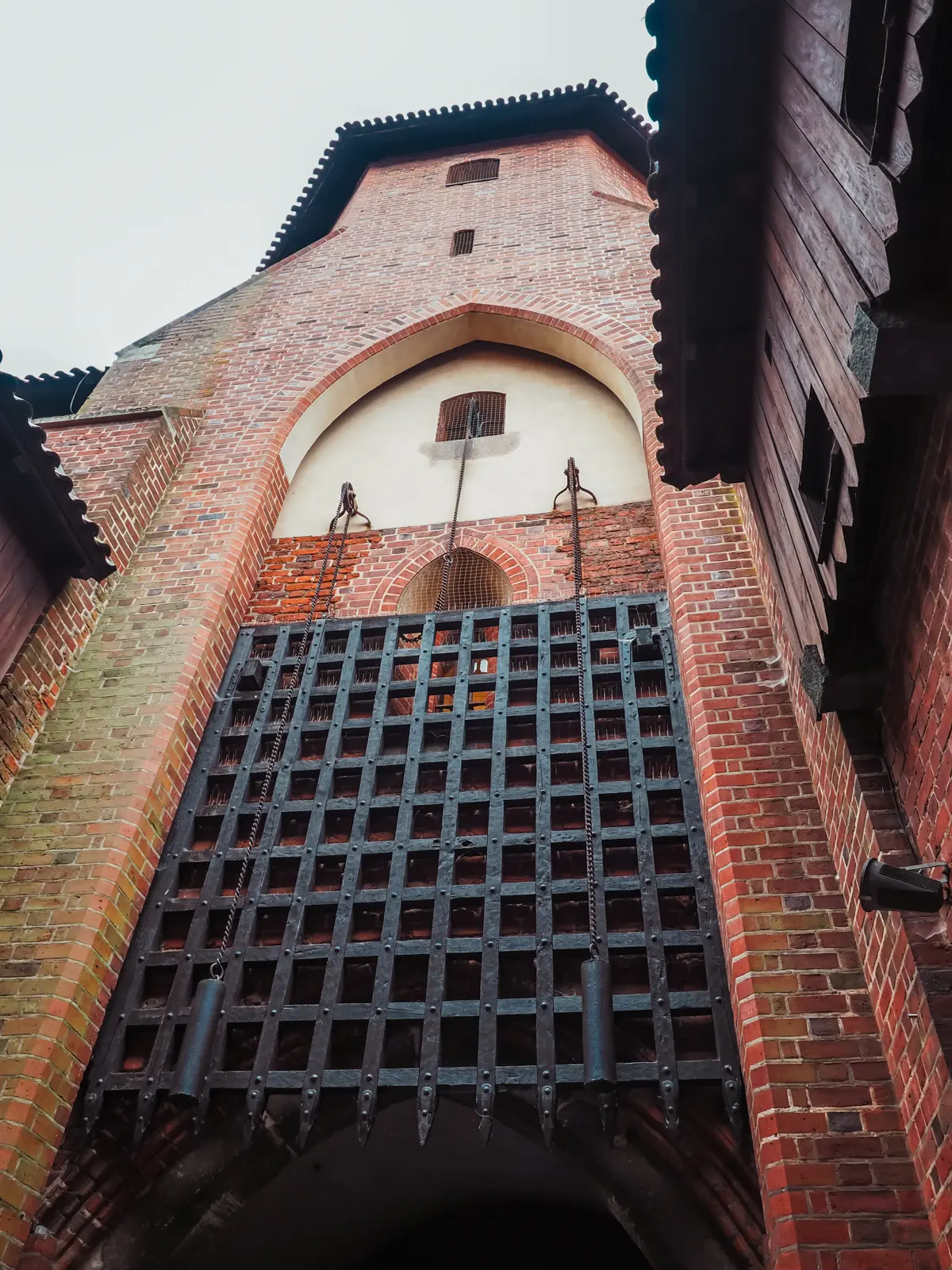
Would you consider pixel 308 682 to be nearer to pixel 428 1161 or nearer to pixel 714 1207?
pixel 428 1161

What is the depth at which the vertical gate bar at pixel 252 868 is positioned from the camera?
409 centimetres

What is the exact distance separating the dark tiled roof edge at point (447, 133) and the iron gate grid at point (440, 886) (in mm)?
8914

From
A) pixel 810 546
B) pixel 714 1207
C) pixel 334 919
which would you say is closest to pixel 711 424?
pixel 810 546

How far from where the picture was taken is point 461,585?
6.82 m

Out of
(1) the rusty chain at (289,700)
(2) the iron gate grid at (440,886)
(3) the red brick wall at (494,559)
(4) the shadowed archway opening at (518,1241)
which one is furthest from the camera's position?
(3) the red brick wall at (494,559)

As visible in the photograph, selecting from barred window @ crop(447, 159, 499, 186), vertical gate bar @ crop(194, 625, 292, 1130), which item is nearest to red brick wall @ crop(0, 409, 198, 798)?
vertical gate bar @ crop(194, 625, 292, 1130)

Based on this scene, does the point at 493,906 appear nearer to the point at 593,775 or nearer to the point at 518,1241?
the point at 593,775

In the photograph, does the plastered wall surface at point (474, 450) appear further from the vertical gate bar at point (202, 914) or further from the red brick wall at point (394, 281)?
the vertical gate bar at point (202, 914)

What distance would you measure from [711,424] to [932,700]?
6.27 feet

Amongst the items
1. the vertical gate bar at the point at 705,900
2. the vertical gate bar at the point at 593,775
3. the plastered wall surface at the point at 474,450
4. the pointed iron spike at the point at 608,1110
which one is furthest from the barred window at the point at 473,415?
the pointed iron spike at the point at 608,1110

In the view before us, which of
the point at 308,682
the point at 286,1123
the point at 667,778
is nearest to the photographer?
the point at 286,1123

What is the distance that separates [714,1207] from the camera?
362cm

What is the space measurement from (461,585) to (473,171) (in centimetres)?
744

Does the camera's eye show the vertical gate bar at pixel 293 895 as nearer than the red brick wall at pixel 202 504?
Yes
